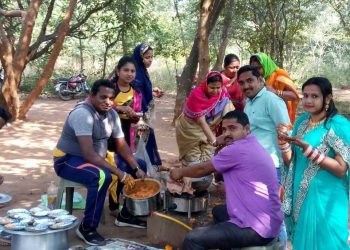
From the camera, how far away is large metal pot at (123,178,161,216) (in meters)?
4.19

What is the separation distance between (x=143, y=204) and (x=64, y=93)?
1302 centimetres

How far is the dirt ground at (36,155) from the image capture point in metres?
4.68

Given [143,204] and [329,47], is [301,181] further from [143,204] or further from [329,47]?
[329,47]

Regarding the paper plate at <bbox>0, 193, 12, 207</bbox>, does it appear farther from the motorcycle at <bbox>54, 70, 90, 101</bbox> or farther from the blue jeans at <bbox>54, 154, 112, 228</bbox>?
the motorcycle at <bbox>54, 70, 90, 101</bbox>

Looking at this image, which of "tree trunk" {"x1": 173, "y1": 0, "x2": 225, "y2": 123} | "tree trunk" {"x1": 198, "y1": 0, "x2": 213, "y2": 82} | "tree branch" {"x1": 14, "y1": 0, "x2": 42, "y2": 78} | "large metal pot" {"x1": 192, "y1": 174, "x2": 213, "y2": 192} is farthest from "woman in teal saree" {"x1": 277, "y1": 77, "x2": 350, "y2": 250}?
"tree branch" {"x1": 14, "y1": 0, "x2": 42, "y2": 78}

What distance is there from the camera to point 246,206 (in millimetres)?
2869

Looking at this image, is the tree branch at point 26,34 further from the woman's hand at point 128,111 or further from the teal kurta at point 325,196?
the teal kurta at point 325,196

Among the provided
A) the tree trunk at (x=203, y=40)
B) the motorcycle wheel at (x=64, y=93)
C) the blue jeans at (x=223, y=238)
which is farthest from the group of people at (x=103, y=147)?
the motorcycle wheel at (x=64, y=93)

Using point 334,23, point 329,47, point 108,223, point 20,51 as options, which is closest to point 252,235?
point 108,223

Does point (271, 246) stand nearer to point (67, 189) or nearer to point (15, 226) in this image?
point (15, 226)

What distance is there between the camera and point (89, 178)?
3.78 m

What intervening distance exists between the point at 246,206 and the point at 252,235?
7.1 inches

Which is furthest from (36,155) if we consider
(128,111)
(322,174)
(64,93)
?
(64,93)

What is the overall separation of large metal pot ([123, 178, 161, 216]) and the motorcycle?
12753mm
